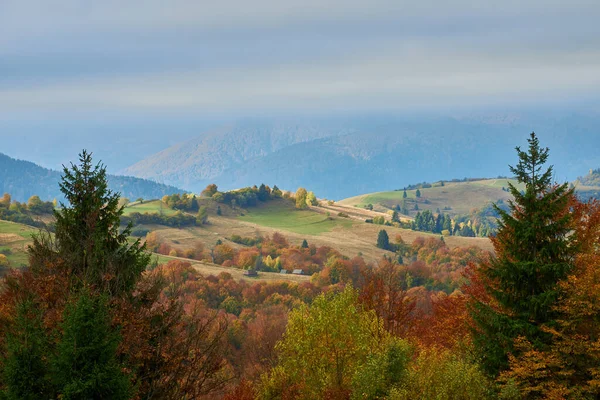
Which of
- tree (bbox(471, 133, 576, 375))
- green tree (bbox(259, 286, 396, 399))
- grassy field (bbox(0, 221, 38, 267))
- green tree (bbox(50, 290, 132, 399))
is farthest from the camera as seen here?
grassy field (bbox(0, 221, 38, 267))

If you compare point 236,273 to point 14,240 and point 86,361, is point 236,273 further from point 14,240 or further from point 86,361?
point 86,361

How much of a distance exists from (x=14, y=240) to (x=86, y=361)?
16788cm

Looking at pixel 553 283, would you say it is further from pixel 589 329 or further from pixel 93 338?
pixel 93 338

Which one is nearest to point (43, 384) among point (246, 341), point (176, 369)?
point (176, 369)

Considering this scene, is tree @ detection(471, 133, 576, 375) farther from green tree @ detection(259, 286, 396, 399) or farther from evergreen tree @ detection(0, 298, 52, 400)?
evergreen tree @ detection(0, 298, 52, 400)

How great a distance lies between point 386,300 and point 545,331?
1995 cm

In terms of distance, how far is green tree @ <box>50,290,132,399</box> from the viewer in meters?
23.3

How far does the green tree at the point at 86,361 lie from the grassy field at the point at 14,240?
449 feet

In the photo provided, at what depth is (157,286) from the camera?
3186cm

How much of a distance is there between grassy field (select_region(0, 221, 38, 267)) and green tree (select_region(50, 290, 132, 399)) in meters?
137

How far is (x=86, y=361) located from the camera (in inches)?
934

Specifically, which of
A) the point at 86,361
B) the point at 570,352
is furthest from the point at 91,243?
the point at 570,352

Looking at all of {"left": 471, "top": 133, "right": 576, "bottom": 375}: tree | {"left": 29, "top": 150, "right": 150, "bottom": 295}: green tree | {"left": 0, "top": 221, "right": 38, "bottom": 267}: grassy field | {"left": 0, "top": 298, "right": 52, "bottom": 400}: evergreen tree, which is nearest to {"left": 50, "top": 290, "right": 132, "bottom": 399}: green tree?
{"left": 0, "top": 298, "right": 52, "bottom": 400}: evergreen tree

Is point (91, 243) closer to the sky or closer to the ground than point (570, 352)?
closer to the sky
